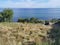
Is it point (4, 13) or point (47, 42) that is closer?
point (47, 42)

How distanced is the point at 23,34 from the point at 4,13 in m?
44.2

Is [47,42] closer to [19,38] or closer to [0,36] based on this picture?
[19,38]

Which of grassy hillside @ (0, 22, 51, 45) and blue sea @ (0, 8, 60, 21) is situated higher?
grassy hillside @ (0, 22, 51, 45)

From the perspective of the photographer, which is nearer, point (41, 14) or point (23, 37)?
point (23, 37)

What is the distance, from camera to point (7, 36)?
8.73 meters

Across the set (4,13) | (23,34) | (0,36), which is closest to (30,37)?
(23,34)

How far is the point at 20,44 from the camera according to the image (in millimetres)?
7781

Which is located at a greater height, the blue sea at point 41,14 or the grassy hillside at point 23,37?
the grassy hillside at point 23,37

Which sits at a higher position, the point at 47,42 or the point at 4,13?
the point at 47,42

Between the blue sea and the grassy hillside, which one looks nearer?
the grassy hillside

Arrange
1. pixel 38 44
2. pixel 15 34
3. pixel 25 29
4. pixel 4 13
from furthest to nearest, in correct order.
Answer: pixel 4 13
pixel 25 29
pixel 15 34
pixel 38 44

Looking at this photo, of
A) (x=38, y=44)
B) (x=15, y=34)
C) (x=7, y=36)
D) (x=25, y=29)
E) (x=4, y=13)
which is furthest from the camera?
(x=4, y=13)

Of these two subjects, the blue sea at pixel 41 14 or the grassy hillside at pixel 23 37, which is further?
the blue sea at pixel 41 14

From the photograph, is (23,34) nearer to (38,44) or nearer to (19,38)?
(19,38)
